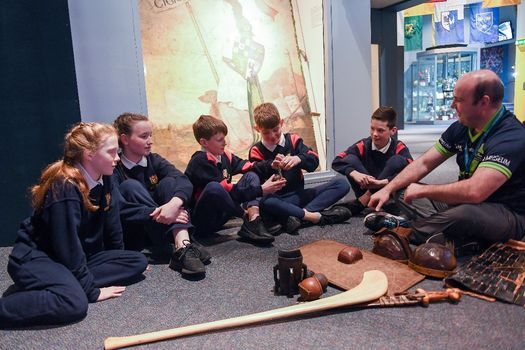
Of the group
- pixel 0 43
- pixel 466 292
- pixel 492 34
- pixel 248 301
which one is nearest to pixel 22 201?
pixel 0 43

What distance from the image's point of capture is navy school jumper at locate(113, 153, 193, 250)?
2.74 meters

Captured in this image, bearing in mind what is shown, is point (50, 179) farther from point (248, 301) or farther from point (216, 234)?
point (216, 234)

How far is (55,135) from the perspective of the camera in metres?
3.35

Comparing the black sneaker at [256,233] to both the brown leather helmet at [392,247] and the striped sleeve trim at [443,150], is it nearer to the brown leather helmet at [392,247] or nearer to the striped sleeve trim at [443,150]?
the brown leather helmet at [392,247]

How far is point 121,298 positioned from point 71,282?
1.07 feet

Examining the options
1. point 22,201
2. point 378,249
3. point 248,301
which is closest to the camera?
point 248,301

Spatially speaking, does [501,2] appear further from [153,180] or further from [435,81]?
[153,180]

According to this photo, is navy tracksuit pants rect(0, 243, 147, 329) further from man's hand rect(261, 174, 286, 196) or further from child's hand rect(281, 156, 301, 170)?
child's hand rect(281, 156, 301, 170)

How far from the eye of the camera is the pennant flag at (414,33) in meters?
17.6

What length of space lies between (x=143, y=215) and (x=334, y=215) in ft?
5.39

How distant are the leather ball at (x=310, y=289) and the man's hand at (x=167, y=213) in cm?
101

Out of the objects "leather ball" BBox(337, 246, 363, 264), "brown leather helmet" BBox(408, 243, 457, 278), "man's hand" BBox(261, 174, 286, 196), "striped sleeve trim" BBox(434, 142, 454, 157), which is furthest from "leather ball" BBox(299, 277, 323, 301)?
"striped sleeve trim" BBox(434, 142, 454, 157)

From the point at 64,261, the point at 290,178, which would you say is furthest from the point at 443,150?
the point at 64,261

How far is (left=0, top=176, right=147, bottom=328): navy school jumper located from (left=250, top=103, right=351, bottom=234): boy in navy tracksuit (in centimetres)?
130
